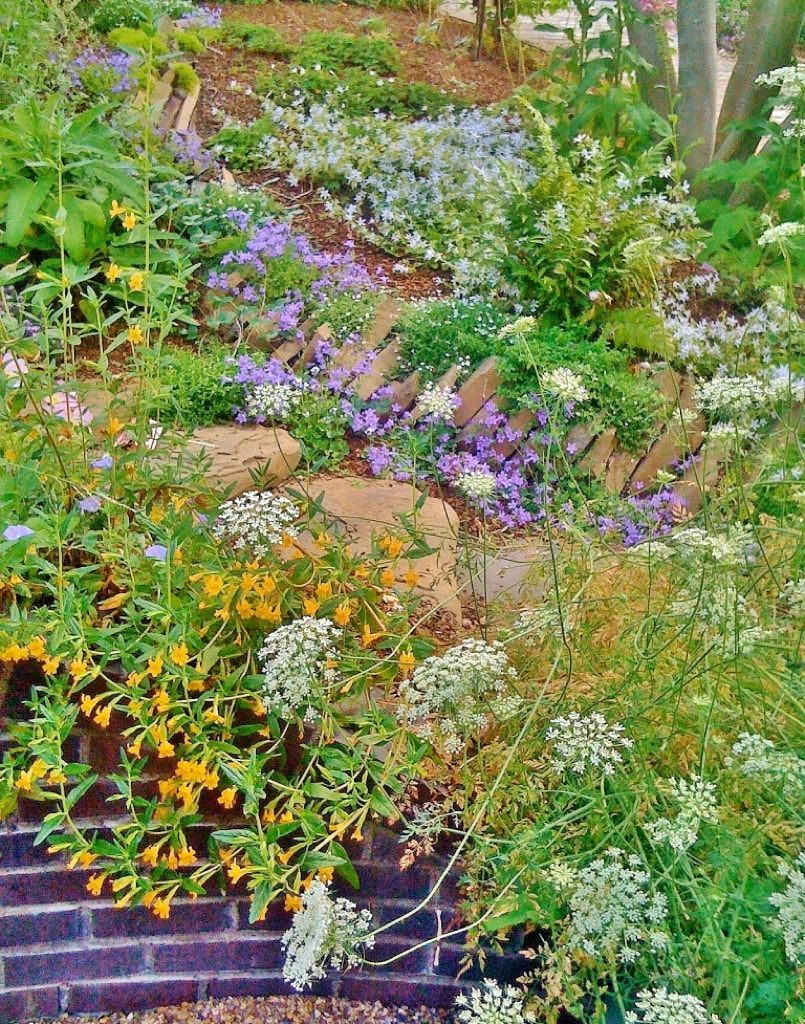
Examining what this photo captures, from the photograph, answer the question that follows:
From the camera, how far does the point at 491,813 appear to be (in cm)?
181

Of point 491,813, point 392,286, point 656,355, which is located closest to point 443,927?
point 491,813

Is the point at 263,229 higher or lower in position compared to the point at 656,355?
higher

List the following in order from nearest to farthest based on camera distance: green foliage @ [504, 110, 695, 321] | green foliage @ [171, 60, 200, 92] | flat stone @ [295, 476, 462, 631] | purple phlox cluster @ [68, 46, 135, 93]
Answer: flat stone @ [295, 476, 462, 631] < green foliage @ [504, 110, 695, 321] < purple phlox cluster @ [68, 46, 135, 93] < green foliage @ [171, 60, 200, 92]

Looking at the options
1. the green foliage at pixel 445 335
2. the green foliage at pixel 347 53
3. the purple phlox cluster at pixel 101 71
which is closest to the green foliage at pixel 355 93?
the green foliage at pixel 347 53

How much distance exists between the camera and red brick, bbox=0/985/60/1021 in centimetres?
214

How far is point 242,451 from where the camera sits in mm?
2871

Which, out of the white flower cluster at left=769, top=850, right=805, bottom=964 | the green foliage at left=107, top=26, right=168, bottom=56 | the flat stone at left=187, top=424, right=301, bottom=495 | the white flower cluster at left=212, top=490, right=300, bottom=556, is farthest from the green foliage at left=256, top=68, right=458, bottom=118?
the white flower cluster at left=769, top=850, right=805, bottom=964

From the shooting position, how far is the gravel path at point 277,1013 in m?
2.14

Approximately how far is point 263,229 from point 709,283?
5.70ft

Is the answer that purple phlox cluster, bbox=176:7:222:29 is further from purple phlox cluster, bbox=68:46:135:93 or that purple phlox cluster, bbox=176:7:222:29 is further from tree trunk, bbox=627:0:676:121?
tree trunk, bbox=627:0:676:121

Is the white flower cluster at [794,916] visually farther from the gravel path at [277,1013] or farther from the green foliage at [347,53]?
the green foliage at [347,53]

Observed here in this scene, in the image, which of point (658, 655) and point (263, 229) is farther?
point (263, 229)

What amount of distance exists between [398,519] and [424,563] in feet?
0.52

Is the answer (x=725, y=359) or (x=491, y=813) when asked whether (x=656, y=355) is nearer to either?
(x=725, y=359)
